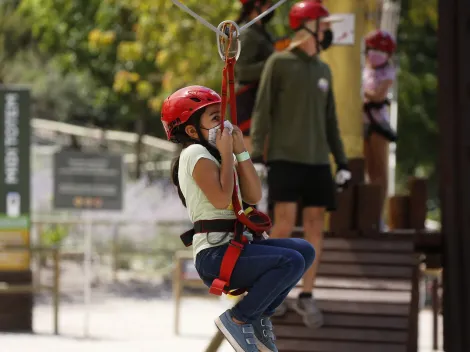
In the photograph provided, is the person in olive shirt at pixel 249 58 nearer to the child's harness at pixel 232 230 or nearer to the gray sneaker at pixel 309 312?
the gray sneaker at pixel 309 312

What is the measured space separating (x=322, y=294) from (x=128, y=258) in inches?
626

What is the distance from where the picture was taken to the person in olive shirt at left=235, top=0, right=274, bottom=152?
353 inches

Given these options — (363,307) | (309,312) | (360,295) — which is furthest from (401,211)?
(309,312)

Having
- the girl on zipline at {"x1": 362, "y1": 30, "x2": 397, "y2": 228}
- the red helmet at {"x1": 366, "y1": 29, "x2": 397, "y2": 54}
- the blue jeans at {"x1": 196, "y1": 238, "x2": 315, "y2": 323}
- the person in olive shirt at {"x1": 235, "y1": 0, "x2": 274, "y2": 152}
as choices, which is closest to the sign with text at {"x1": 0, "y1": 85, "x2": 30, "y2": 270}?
the girl on zipline at {"x1": 362, "y1": 30, "x2": 397, "y2": 228}

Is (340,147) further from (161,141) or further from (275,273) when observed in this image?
(161,141)

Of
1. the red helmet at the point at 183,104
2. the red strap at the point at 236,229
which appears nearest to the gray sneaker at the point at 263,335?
the red strap at the point at 236,229

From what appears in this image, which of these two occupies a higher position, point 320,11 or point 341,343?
point 320,11

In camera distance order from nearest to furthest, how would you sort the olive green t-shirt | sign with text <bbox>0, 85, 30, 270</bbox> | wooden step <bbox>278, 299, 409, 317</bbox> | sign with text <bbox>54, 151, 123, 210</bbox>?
the olive green t-shirt
wooden step <bbox>278, 299, 409, 317</bbox>
sign with text <bbox>0, 85, 30, 270</bbox>
sign with text <bbox>54, 151, 123, 210</bbox>

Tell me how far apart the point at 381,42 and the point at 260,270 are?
554cm

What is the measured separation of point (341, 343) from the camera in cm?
850

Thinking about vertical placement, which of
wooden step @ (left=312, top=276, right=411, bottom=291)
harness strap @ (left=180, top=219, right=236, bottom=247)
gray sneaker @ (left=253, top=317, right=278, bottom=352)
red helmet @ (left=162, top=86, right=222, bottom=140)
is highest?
red helmet @ (left=162, top=86, right=222, bottom=140)

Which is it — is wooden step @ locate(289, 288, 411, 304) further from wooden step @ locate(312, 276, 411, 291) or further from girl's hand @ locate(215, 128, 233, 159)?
girl's hand @ locate(215, 128, 233, 159)

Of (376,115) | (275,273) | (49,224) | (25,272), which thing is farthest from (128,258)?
(275,273)

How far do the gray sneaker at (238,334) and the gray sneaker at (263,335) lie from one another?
56 millimetres
